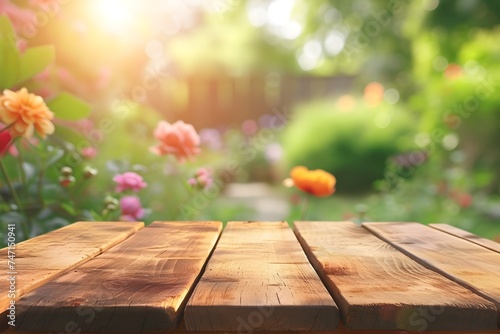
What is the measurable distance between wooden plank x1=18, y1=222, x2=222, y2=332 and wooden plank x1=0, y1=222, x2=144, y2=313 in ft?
0.12

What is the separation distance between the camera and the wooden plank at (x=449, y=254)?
1020 mm

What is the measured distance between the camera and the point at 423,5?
22.6ft

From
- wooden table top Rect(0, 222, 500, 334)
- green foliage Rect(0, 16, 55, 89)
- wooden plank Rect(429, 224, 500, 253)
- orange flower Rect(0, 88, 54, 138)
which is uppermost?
green foliage Rect(0, 16, 55, 89)

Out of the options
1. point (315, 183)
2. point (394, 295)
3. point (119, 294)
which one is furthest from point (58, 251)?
point (315, 183)

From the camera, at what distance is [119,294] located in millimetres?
907

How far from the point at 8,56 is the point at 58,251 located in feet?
3.19

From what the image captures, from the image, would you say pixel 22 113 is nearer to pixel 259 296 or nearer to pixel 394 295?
pixel 259 296

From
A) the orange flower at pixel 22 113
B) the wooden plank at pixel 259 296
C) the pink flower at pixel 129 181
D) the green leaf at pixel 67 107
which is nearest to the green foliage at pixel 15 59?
the green leaf at pixel 67 107

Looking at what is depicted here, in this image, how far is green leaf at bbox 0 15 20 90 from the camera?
1980 millimetres

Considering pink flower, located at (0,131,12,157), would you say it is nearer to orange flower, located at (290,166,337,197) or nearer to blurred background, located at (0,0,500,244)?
blurred background, located at (0,0,500,244)

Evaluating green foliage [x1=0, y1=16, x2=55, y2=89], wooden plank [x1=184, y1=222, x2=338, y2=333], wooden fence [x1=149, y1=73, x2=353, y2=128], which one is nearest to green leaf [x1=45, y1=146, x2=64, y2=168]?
green foliage [x1=0, y1=16, x2=55, y2=89]

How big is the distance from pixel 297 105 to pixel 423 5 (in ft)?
8.07

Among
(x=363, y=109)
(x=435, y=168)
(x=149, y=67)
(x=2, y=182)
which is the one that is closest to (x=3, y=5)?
(x=2, y=182)

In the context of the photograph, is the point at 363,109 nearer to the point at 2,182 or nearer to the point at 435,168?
the point at 435,168
